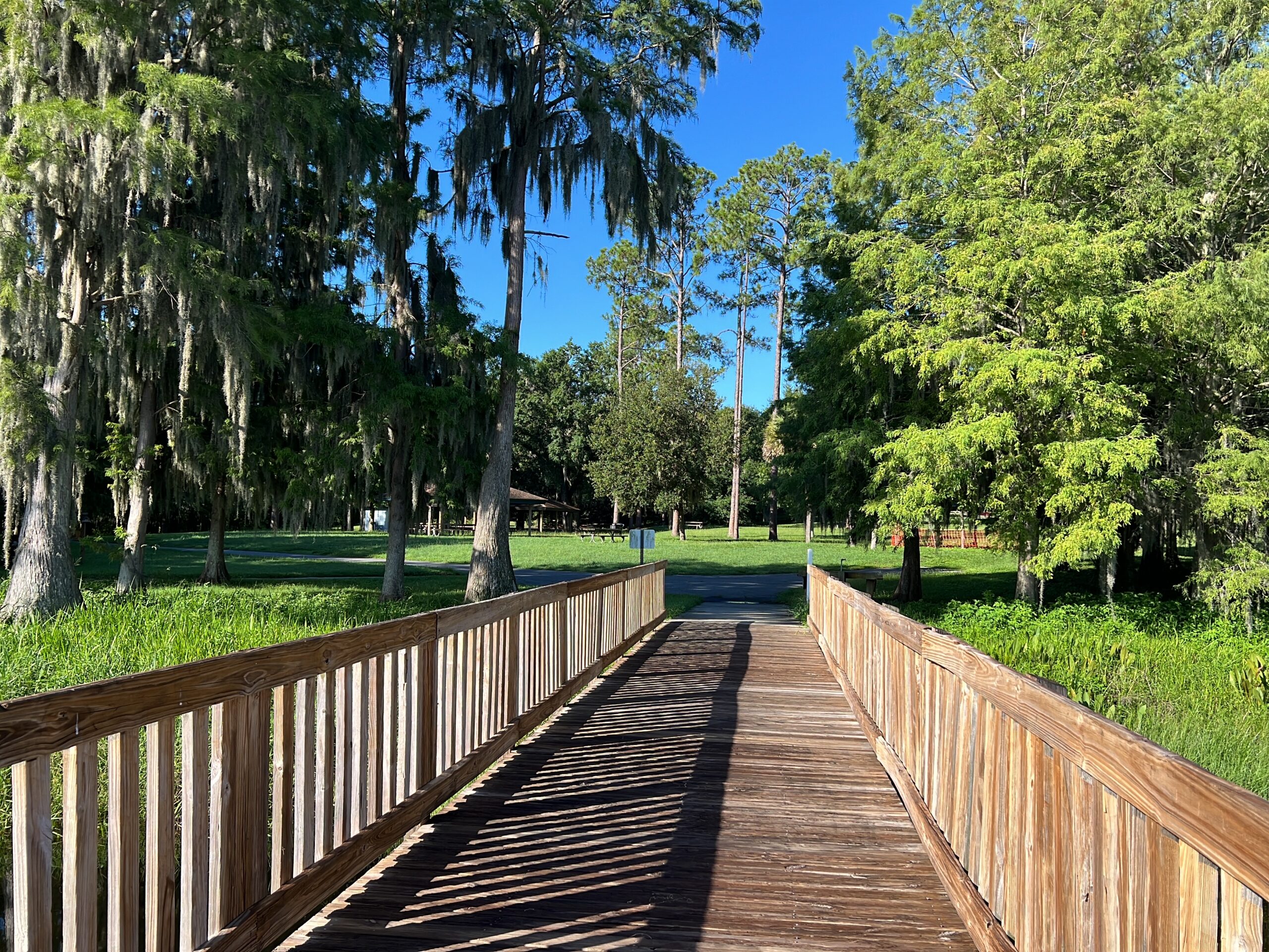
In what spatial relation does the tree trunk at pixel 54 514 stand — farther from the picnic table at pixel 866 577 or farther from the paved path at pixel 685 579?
the picnic table at pixel 866 577

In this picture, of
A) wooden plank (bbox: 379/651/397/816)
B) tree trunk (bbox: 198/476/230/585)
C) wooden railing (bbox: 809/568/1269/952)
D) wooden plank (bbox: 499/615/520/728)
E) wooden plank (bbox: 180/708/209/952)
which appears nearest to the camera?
wooden railing (bbox: 809/568/1269/952)

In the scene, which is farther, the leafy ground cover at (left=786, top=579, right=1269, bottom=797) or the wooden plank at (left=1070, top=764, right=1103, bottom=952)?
the leafy ground cover at (left=786, top=579, right=1269, bottom=797)

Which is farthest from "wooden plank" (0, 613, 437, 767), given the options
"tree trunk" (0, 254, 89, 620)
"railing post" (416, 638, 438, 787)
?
"tree trunk" (0, 254, 89, 620)

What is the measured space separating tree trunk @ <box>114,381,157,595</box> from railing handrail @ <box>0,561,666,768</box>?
44.0ft

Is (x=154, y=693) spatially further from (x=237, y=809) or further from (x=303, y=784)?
(x=303, y=784)

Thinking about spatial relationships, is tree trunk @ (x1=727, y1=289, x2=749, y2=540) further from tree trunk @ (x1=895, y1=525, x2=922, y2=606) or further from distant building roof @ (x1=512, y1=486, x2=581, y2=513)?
tree trunk @ (x1=895, y1=525, x2=922, y2=606)

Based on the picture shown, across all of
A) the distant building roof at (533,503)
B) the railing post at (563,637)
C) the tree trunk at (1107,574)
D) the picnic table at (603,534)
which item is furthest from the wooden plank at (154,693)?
the distant building roof at (533,503)

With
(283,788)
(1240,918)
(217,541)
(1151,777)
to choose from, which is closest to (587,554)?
(217,541)

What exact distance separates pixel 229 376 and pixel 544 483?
50.6 m

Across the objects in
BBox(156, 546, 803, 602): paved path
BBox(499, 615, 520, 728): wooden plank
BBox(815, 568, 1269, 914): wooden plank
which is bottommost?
BBox(156, 546, 803, 602): paved path

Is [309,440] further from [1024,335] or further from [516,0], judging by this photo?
[1024,335]

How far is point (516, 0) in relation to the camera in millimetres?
14617

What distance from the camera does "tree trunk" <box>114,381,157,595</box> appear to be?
47.4ft

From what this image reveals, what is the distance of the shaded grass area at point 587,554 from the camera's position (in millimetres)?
25625
